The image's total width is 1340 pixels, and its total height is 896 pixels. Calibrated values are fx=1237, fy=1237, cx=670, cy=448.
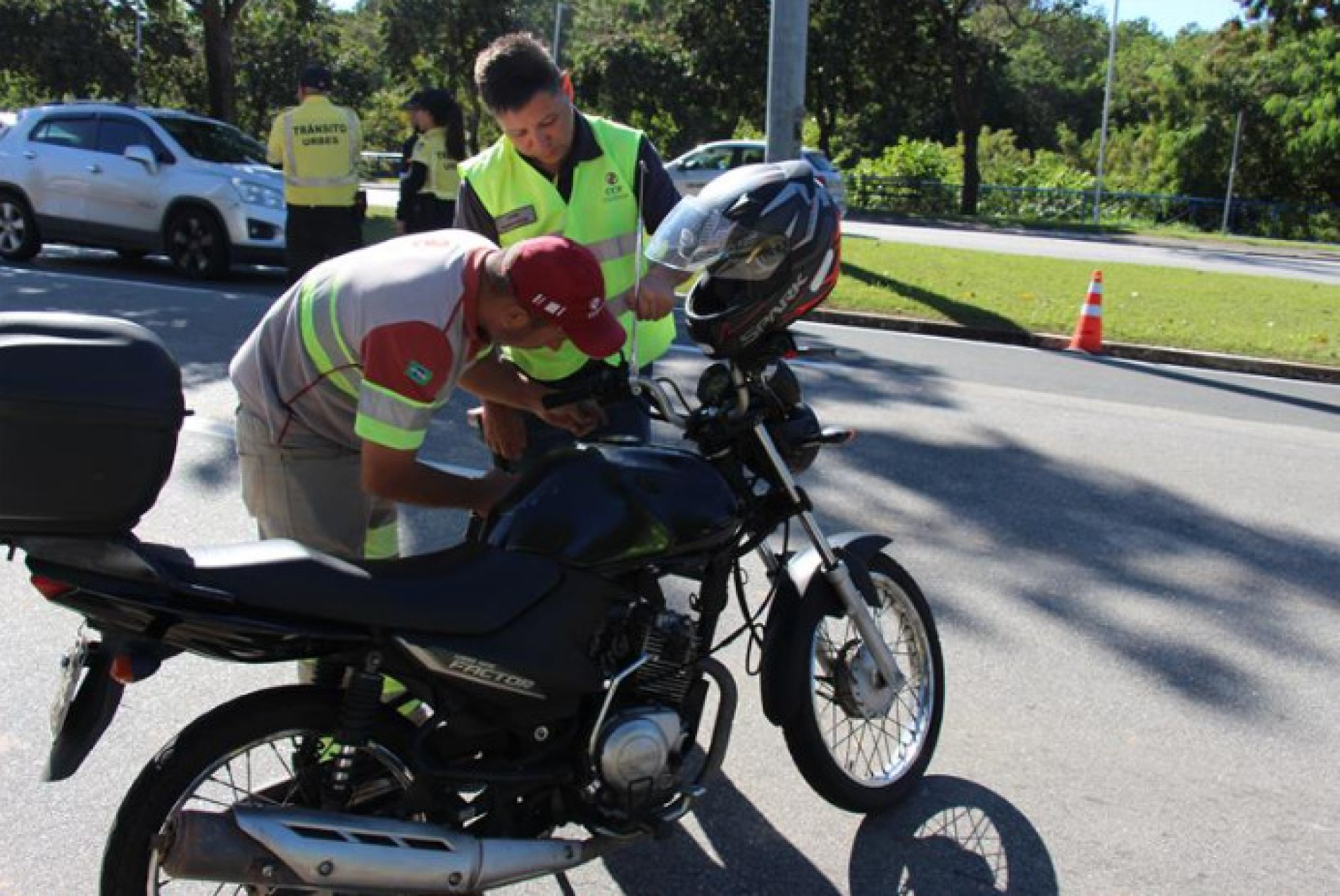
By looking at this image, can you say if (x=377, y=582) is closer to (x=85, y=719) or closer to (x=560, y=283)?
(x=85, y=719)

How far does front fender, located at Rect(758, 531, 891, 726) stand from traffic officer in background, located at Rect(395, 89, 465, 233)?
25.9 feet

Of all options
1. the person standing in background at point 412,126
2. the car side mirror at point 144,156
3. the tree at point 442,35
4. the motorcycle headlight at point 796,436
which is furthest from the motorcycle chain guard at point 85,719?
the tree at point 442,35

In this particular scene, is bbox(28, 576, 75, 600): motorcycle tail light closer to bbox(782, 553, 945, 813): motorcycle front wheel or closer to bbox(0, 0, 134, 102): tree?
bbox(782, 553, 945, 813): motorcycle front wheel

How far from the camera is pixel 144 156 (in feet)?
40.5

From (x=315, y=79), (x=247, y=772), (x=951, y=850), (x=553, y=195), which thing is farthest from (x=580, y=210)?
(x=315, y=79)

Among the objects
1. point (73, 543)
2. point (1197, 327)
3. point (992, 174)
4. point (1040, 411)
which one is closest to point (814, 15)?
point (992, 174)

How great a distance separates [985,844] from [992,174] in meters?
41.7

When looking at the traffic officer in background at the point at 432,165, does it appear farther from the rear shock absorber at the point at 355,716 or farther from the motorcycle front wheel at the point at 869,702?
the rear shock absorber at the point at 355,716

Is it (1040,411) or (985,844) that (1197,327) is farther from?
(985,844)

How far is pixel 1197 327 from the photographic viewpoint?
→ 11891 mm

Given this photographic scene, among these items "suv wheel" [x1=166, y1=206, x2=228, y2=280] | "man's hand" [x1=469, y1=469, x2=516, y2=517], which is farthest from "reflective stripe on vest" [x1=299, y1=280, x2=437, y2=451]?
"suv wheel" [x1=166, y1=206, x2=228, y2=280]

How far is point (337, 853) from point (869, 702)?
4.97 ft

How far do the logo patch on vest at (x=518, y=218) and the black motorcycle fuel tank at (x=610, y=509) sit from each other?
105cm

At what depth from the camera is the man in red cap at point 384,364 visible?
8.59ft
